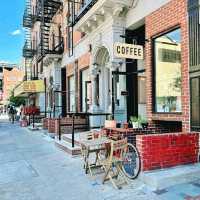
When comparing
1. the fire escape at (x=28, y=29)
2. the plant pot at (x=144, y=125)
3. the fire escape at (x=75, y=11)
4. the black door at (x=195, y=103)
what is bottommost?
the plant pot at (x=144, y=125)

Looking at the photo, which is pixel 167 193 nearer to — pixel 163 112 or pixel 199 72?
pixel 199 72

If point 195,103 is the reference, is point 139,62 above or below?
above

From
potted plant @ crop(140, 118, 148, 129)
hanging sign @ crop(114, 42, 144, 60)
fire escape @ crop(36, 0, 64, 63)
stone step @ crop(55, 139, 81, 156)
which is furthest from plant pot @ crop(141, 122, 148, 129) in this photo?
fire escape @ crop(36, 0, 64, 63)

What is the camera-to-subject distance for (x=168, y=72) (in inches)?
312

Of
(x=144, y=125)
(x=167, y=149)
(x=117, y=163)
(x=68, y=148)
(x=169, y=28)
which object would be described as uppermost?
(x=169, y=28)

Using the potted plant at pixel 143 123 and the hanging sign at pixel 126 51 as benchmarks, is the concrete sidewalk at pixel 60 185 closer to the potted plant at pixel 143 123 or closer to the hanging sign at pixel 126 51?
the potted plant at pixel 143 123

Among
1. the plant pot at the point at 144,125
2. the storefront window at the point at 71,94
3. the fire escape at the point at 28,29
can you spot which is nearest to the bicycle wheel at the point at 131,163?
the plant pot at the point at 144,125

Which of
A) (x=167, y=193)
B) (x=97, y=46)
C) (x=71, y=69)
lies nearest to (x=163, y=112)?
(x=167, y=193)

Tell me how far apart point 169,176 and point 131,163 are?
1041mm

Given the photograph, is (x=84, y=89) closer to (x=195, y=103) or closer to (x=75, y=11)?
(x=75, y=11)

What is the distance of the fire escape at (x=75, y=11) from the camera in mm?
11216

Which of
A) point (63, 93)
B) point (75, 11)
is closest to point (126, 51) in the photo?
point (75, 11)

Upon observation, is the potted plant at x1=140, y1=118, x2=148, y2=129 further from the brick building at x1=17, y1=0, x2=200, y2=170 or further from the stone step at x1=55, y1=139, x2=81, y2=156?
the stone step at x1=55, y1=139, x2=81, y2=156

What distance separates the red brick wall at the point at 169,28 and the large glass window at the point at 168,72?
7.1 inches
